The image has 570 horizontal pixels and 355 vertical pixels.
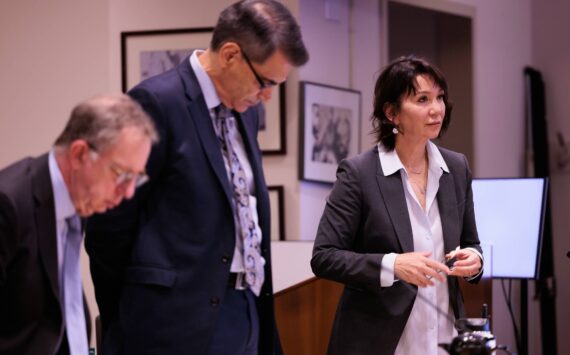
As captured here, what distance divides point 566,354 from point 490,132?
1544 millimetres

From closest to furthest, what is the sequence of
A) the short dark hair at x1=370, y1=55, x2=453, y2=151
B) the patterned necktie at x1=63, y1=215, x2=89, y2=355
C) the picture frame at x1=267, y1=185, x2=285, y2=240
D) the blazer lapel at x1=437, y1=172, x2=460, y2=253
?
the patterned necktie at x1=63, y1=215, x2=89, y2=355 < the blazer lapel at x1=437, y1=172, x2=460, y2=253 < the short dark hair at x1=370, y1=55, x2=453, y2=151 < the picture frame at x1=267, y1=185, x2=285, y2=240

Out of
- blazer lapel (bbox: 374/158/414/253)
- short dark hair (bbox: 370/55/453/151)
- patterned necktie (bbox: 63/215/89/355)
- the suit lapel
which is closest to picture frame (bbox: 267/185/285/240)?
short dark hair (bbox: 370/55/453/151)

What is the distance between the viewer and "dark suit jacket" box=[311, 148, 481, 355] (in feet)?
8.89

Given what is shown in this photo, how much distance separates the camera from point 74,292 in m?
2.07

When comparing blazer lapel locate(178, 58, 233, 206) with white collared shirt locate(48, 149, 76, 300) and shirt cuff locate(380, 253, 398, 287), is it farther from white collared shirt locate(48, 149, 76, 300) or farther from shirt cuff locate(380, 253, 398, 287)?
shirt cuff locate(380, 253, 398, 287)

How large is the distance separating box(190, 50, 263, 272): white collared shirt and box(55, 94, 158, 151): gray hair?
1.39ft

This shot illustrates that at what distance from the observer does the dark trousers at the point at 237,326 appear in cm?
230

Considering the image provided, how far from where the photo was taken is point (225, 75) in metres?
2.38

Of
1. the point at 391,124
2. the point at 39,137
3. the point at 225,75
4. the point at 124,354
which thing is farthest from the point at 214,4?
the point at 124,354

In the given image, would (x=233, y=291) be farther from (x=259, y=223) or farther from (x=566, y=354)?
(x=566, y=354)

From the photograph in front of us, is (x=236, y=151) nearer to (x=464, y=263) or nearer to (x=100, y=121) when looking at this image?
(x=100, y=121)

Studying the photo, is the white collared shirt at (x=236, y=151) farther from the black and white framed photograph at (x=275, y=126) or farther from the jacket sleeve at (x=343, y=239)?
the black and white framed photograph at (x=275, y=126)

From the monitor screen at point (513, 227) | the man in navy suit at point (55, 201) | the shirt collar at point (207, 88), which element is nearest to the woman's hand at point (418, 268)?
the shirt collar at point (207, 88)

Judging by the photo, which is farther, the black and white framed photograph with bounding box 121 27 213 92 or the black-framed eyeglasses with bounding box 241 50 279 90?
the black and white framed photograph with bounding box 121 27 213 92
